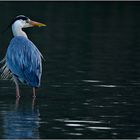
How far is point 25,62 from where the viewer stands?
61.0 ft

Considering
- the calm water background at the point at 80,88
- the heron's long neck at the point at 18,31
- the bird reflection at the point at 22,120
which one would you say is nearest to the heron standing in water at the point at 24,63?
the heron's long neck at the point at 18,31

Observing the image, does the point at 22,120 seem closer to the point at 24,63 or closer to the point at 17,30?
the point at 24,63

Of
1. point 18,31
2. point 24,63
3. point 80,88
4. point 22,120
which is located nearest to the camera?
point 22,120

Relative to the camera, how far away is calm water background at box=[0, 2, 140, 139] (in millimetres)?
15070

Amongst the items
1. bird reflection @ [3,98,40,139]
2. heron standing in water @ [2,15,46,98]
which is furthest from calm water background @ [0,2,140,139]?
heron standing in water @ [2,15,46,98]

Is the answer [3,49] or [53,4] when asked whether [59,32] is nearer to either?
[3,49]

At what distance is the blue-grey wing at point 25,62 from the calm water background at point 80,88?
0.44m

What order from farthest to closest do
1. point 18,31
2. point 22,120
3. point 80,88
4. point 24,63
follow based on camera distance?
point 18,31 < point 80,88 < point 24,63 < point 22,120

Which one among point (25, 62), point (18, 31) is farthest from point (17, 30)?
point (25, 62)

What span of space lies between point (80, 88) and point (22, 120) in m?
3.85

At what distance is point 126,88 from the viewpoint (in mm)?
19547

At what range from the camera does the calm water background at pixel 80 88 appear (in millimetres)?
15070

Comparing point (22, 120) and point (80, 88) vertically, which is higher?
point (80, 88)

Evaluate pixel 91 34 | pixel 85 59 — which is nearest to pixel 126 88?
pixel 85 59
